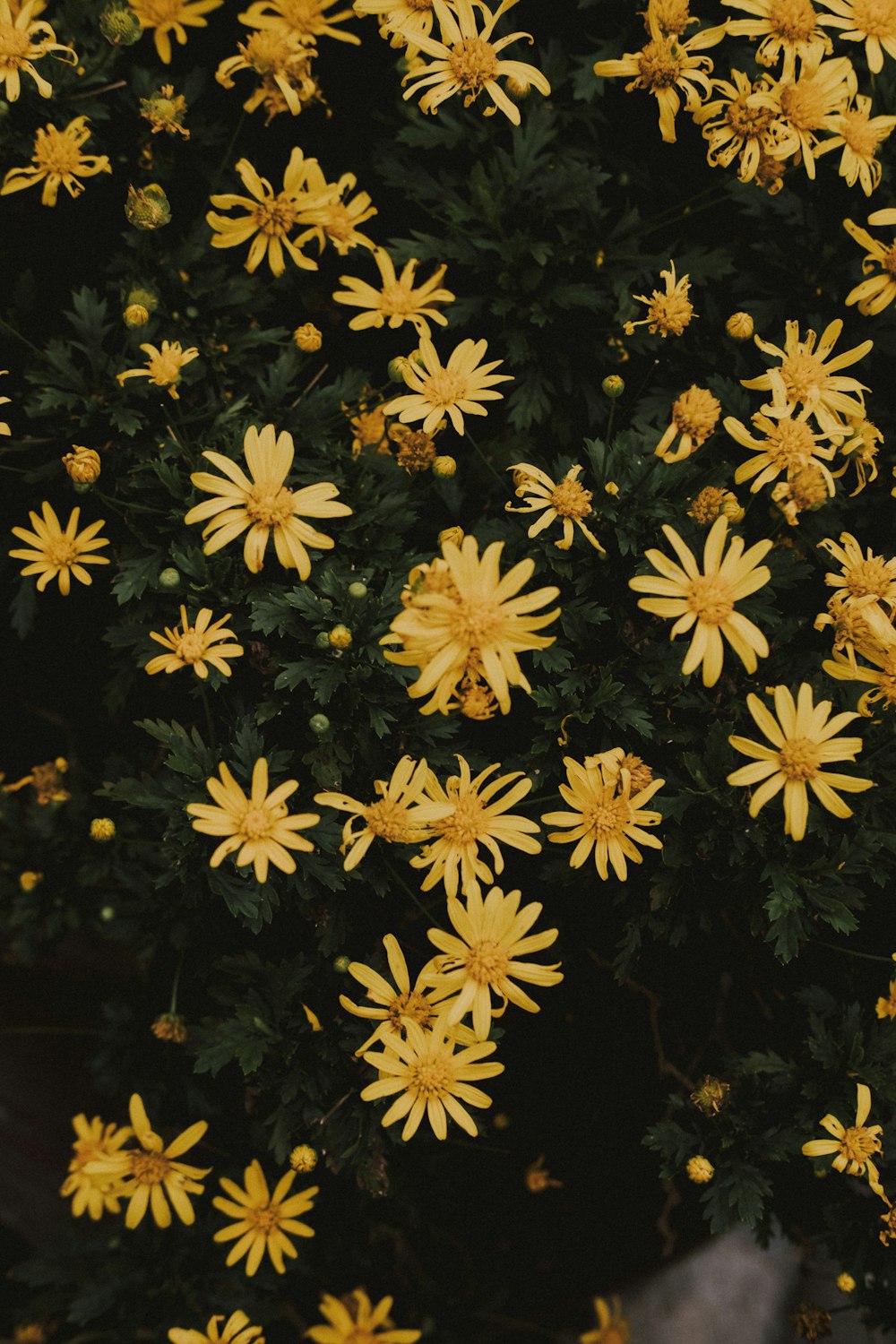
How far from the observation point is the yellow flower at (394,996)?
226 cm

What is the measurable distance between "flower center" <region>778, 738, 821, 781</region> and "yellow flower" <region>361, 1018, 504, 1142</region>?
95cm

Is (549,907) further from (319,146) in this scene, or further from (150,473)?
(319,146)

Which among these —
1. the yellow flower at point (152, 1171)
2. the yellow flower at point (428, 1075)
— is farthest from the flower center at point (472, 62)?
the yellow flower at point (152, 1171)

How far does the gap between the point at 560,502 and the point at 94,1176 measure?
7.51ft

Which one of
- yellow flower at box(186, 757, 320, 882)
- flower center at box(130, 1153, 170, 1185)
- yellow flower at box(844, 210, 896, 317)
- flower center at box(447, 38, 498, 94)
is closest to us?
yellow flower at box(186, 757, 320, 882)

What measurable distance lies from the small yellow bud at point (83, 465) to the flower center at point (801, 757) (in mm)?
1812

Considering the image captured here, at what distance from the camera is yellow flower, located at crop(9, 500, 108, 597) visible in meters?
2.49

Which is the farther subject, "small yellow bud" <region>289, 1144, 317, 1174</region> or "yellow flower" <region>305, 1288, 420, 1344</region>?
"yellow flower" <region>305, 1288, 420, 1344</region>

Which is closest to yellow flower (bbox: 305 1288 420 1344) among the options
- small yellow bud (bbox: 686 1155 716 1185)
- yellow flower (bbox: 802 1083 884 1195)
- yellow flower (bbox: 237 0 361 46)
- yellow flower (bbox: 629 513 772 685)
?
small yellow bud (bbox: 686 1155 716 1185)

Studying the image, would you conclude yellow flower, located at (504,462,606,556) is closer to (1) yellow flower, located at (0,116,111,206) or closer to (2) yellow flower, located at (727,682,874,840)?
(2) yellow flower, located at (727,682,874,840)

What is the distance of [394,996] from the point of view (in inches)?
92.0

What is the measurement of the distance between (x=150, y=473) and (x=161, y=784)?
82 centimetres

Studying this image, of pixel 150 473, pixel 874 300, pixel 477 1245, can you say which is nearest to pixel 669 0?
pixel 874 300

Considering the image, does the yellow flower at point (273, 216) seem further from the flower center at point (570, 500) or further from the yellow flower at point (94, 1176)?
the yellow flower at point (94, 1176)
